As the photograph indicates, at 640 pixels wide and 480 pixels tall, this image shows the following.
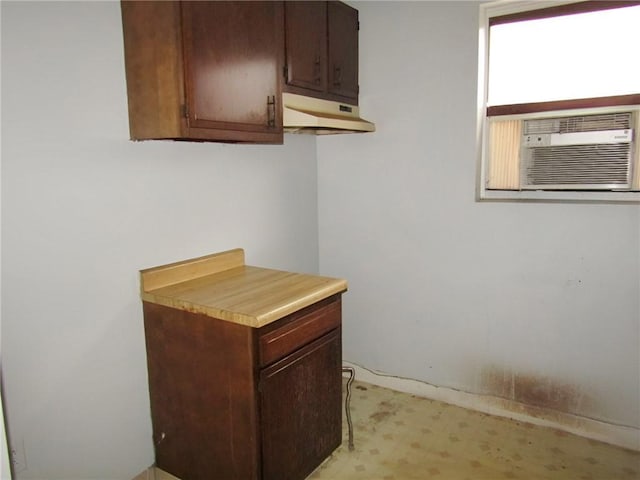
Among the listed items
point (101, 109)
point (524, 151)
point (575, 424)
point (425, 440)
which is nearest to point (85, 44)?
point (101, 109)

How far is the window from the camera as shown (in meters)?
1.97

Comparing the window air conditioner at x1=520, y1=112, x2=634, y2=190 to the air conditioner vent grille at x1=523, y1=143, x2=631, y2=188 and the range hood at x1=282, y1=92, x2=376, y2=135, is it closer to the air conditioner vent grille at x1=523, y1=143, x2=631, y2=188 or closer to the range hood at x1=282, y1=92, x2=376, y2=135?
the air conditioner vent grille at x1=523, y1=143, x2=631, y2=188

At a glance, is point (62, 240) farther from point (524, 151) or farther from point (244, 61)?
point (524, 151)

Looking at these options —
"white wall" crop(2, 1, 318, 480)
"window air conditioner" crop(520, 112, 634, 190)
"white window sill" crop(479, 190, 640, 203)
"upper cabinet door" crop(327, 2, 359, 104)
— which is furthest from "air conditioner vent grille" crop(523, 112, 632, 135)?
"white wall" crop(2, 1, 318, 480)

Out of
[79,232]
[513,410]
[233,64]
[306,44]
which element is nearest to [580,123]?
[306,44]

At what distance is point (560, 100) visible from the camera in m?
2.11

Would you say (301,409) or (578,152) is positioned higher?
(578,152)

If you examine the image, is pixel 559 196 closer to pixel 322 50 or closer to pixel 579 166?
pixel 579 166

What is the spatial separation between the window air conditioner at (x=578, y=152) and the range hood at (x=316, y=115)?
2.77 feet

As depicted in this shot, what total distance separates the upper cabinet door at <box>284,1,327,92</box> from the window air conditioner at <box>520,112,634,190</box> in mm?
1065

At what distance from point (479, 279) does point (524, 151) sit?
691 mm

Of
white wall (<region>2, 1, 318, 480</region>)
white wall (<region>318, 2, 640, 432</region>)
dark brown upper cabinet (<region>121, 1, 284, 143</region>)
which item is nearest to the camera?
white wall (<region>2, 1, 318, 480</region>)

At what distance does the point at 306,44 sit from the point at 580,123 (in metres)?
1.34

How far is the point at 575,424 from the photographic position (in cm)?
218
